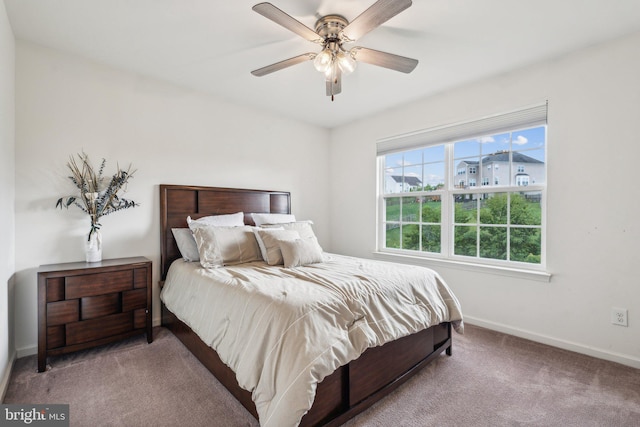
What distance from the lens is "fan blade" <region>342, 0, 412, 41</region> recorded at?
1543 mm

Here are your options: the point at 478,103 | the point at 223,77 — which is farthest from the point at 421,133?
the point at 223,77

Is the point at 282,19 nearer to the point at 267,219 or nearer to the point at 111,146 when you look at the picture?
the point at 111,146

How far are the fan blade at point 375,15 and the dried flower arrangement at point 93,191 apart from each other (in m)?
2.33

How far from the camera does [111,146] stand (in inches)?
108

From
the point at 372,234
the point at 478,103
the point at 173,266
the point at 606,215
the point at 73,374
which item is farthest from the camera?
the point at 372,234

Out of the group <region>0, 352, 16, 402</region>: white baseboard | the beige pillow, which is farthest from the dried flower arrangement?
<region>0, 352, 16, 402</region>: white baseboard

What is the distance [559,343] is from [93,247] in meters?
4.00

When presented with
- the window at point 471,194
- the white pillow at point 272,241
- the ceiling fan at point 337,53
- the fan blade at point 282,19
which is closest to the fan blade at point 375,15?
the ceiling fan at point 337,53

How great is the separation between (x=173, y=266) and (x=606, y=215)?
144 inches

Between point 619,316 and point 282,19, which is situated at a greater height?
point 282,19

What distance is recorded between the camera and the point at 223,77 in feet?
9.64

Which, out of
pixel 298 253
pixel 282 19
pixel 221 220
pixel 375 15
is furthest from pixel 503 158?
pixel 221 220

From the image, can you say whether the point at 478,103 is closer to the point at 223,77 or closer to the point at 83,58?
the point at 223,77

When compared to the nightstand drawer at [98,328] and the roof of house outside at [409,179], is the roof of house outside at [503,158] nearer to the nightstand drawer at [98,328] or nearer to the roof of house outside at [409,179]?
the roof of house outside at [409,179]
